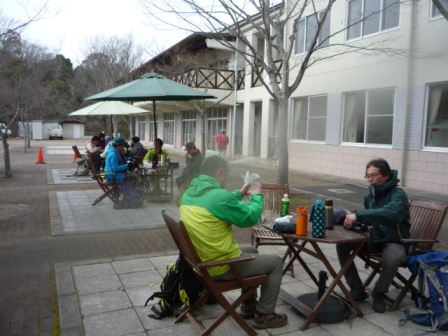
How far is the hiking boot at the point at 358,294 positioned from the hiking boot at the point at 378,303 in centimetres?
16

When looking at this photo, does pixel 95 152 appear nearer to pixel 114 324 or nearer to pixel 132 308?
pixel 132 308

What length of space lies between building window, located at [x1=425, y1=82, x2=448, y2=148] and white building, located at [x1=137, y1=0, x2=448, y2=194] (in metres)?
0.02

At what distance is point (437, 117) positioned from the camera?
11055 millimetres

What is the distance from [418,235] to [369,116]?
9684 millimetres

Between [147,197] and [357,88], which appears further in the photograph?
[357,88]

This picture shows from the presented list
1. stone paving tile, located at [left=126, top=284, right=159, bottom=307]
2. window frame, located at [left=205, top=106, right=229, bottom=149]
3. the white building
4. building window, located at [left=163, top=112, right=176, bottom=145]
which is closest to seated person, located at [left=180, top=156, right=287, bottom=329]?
stone paving tile, located at [left=126, top=284, right=159, bottom=307]

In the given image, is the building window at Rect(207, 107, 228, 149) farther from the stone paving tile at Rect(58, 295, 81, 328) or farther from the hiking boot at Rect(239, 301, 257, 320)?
the hiking boot at Rect(239, 301, 257, 320)

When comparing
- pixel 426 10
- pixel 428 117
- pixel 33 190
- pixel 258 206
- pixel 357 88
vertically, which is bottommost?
pixel 33 190

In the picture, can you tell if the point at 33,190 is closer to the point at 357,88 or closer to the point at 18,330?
the point at 18,330

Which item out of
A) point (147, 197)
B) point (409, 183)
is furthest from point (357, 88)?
point (147, 197)

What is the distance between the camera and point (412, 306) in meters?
3.89

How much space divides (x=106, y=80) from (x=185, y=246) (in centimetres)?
2554

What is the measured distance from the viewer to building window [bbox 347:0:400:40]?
12239 mm

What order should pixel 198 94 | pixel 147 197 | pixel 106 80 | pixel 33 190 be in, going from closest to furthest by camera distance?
pixel 198 94 → pixel 147 197 → pixel 33 190 → pixel 106 80
